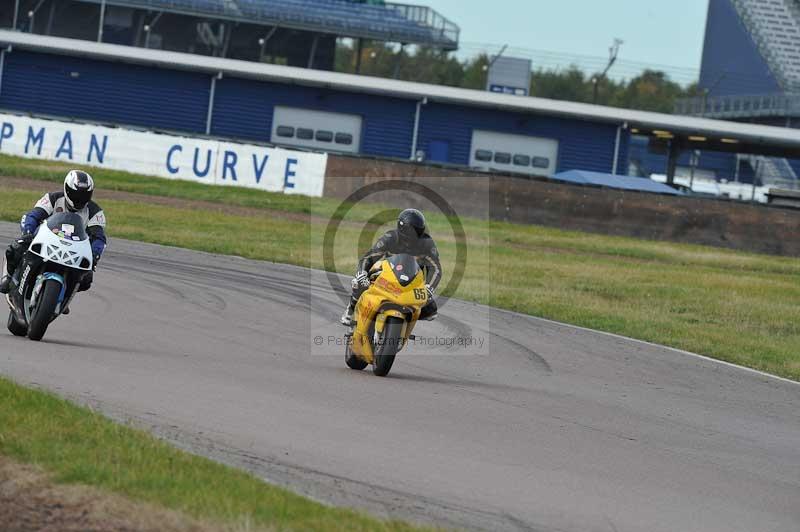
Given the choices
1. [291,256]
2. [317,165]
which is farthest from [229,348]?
[317,165]

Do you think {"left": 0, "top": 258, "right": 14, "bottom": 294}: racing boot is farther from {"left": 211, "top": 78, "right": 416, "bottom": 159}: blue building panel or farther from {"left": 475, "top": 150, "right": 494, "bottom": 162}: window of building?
{"left": 475, "top": 150, "right": 494, "bottom": 162}: window of building

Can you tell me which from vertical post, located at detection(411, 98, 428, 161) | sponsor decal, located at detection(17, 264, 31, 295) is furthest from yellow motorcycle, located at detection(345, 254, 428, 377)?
vertical post, located at detection(411, 98, 428, 161)

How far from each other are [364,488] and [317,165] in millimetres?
26923

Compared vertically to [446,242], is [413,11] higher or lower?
higher

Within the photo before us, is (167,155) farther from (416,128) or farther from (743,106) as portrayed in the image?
(743,106)

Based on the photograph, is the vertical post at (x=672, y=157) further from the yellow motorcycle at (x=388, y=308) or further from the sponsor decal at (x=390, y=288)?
the sponsor decal at (x=390, y=288)

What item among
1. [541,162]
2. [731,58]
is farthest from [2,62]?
[731,58]

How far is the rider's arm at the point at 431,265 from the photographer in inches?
452

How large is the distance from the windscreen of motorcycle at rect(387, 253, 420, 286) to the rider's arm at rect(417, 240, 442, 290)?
368 mm

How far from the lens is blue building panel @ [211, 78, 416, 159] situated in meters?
48.3

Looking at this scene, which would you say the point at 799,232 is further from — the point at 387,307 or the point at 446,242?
the point at 387,307

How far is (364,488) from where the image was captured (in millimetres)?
6797

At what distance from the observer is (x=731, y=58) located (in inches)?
3029

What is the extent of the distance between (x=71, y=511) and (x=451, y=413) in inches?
166
